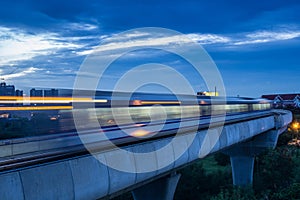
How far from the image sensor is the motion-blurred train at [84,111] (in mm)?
9797

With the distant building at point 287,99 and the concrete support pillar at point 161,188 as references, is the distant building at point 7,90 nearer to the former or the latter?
the concrete support pillar at point 161,188

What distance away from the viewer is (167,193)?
1541 cm

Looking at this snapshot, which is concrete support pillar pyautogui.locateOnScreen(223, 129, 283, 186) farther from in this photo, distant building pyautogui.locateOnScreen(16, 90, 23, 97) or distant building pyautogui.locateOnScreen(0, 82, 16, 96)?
distant building pyautogui.locateOnScreen(0, 82, 16, 96)

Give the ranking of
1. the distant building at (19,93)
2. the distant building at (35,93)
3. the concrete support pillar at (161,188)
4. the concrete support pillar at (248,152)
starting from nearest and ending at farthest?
the distant building at (19,93) → the distant building at (35,93) → the concrete support pillar at (161,188) → the concrete support pillar at (248,152)

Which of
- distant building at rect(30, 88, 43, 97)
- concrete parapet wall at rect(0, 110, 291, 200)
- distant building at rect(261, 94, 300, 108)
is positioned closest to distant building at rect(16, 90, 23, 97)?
distant building at rect(30, 88, 43, 97)

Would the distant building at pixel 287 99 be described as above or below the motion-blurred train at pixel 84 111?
above

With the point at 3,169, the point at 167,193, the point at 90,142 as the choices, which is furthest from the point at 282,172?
the point at 3,169

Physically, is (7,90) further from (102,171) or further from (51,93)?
(102,171)

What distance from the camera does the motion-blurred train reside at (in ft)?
32.1

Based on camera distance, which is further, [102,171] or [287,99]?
[287,99]

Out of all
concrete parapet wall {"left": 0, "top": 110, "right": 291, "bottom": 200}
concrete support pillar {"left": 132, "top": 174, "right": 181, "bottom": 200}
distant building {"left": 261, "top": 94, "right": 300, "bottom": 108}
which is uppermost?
distant building {"left": 261, "top": 94, "right": 300, "bottom": 108}

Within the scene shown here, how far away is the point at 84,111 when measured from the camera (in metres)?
12.8

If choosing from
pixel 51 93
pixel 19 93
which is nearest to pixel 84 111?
pixel 51 93

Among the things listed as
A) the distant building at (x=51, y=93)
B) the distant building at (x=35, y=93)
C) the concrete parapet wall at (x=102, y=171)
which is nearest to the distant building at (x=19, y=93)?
the distant building at (x=35, y=93)
